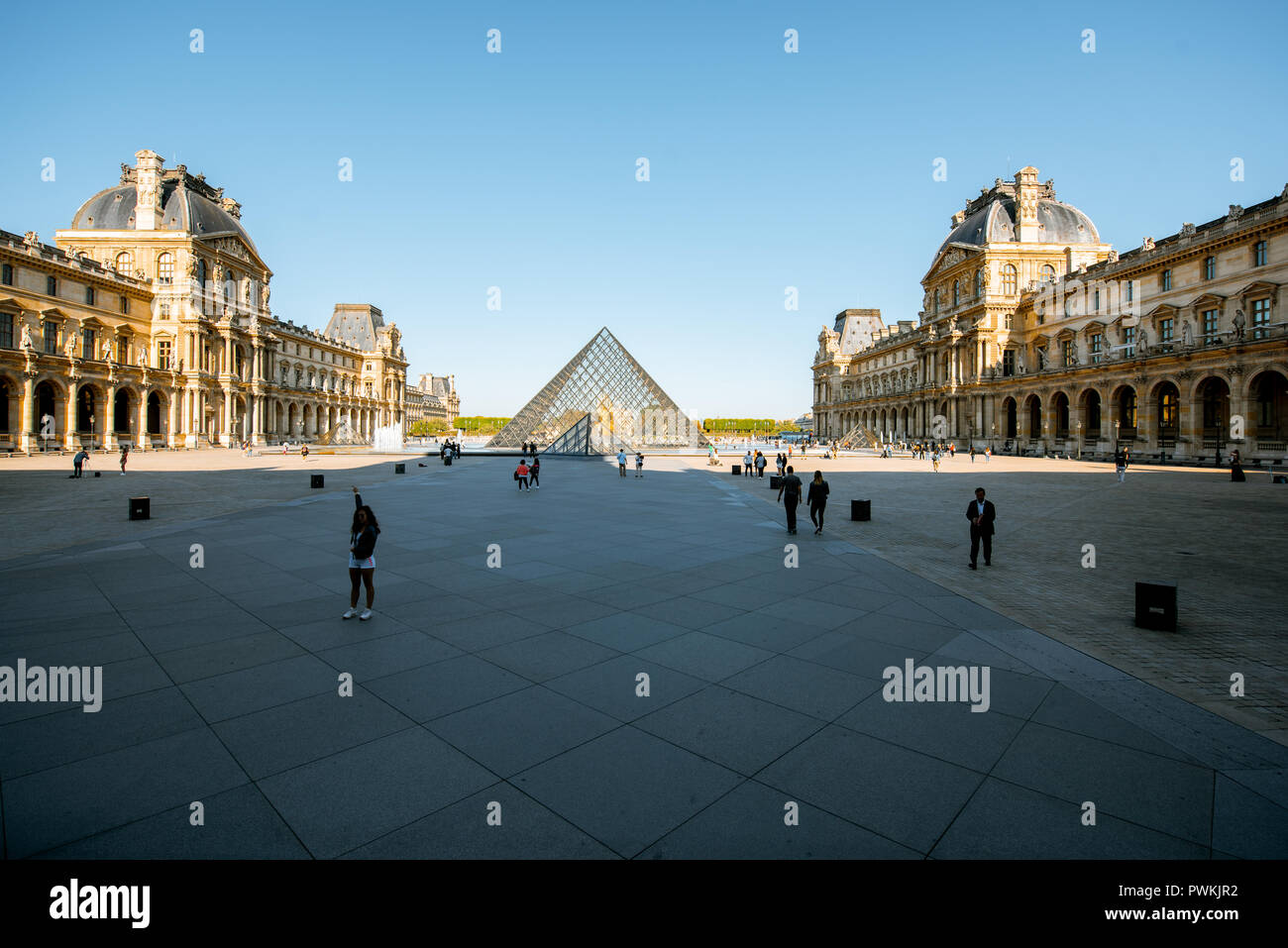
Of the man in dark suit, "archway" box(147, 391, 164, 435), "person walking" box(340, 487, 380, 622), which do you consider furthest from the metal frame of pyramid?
"person walking" box(340, 487, 380, 622)

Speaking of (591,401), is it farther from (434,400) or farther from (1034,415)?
(434,400)

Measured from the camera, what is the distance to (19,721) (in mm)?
3988

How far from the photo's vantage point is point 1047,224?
55906 millimetres

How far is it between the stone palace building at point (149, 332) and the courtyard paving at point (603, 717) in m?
43.6

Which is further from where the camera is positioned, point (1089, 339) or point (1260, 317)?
point (1089, 339)

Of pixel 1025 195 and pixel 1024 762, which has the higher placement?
pixel 1025 195

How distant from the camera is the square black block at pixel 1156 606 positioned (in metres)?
5.91

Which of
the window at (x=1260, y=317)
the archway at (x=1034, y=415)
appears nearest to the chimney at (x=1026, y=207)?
the archway at (x=1034, y=415)

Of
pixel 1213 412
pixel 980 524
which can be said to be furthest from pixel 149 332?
pixel 1213 412

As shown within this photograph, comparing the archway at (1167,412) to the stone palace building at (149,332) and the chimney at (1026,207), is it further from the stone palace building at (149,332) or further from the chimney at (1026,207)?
the stone palace building at (149,332)

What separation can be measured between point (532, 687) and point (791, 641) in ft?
8.04

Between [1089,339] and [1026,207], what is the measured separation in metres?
17.3
